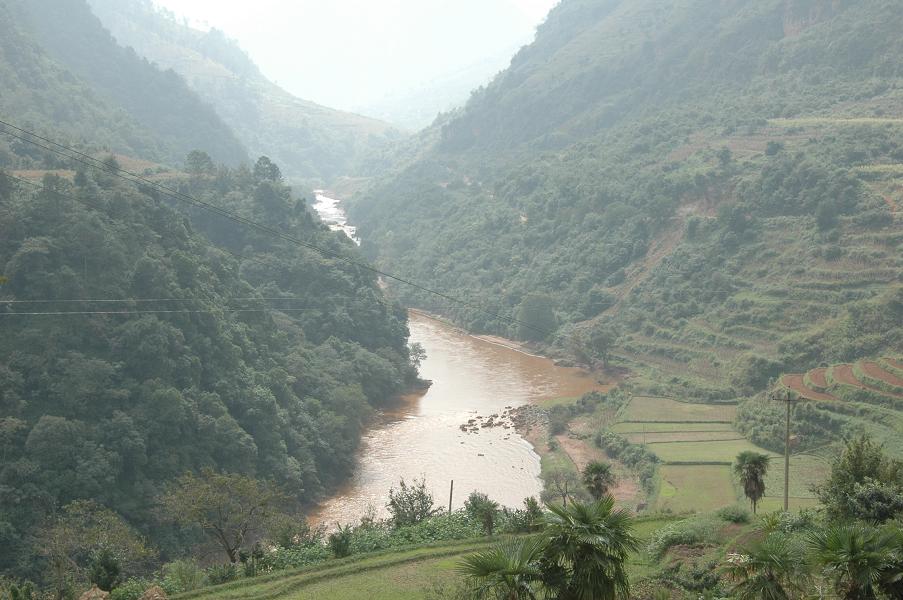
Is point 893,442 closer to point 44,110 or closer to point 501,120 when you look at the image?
point 44,110

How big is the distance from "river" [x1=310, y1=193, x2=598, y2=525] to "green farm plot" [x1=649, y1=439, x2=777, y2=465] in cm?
558

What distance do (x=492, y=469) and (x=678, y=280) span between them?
24.5 m

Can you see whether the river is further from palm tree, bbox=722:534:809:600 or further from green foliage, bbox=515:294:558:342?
palm tree, bbox=722:534:809:600

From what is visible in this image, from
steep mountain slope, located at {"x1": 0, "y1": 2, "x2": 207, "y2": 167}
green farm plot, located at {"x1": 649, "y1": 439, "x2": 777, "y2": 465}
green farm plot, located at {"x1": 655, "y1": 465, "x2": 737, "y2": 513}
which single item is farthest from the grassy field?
steep mountain slope, located at {"x1": 0, "y1": 2, "x2": 207, "y2": 167}

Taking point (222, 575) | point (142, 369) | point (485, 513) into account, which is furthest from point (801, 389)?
point (222, 575)

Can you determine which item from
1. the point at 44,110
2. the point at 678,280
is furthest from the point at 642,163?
the point at 44,110

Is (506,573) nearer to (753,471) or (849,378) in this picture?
(753,471)

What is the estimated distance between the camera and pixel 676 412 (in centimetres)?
4356

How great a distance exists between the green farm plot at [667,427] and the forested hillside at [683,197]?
3943 mm

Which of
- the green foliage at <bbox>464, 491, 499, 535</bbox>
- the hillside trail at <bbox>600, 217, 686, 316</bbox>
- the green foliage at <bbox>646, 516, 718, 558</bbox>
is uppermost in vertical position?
the hillside trail at <bbox>600, 217, 686, 316</bbox>

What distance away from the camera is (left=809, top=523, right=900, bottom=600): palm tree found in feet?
34.4

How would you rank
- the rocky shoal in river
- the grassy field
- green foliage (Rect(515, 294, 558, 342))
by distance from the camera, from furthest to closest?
green foliage (Rect(515, 294, 558, 342)) → the rocky shoal in river → the grassy field

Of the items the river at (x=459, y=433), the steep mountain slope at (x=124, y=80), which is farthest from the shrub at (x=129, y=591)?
the steep mountain slope at (x=124, y=80)

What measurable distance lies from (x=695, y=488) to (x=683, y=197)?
123ft
